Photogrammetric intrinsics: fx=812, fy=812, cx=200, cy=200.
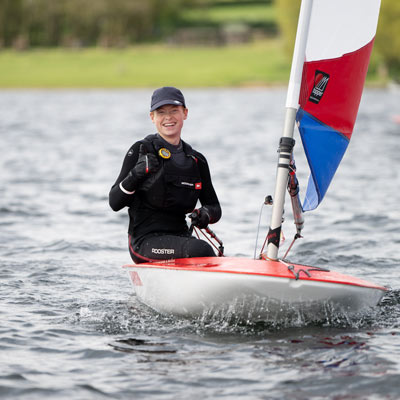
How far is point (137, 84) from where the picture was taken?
67875 millimetres

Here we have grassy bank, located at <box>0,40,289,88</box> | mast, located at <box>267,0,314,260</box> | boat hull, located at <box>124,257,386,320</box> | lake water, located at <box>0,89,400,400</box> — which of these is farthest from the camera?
grassy bank, located at <box>0,40,289,88</box>

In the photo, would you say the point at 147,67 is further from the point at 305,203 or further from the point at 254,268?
the point at 254,268

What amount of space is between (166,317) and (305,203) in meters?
1.73

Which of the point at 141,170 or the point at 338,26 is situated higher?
the point at 338,26

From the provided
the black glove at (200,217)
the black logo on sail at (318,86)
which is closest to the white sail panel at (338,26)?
the black logo on sail at (318,86)

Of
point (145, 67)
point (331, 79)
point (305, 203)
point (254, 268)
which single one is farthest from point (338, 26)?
point (145, 67)

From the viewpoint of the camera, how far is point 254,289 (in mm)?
6422

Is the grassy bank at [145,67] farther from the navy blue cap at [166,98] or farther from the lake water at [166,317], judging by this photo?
the navy blue cap at [166,98]

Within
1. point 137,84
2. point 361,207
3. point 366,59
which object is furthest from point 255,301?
point 137,84

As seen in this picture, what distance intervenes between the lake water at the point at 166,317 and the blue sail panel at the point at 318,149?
1.29 m

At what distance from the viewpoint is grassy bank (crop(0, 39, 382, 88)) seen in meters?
68.3

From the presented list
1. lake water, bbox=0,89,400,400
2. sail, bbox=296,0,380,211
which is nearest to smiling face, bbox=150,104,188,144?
sail, bbox=296,0,380,211

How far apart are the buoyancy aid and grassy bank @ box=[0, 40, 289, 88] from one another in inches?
2407

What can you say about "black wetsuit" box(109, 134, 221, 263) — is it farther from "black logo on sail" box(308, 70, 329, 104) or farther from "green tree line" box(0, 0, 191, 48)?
"green tree line" box(0, 0, 191, 48)
